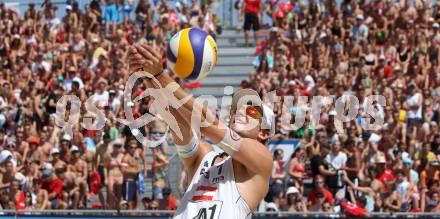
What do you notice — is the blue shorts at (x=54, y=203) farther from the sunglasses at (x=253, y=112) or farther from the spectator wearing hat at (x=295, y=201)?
the sunglasses at (x=253, y=112)

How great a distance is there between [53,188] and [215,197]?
11.5 metres

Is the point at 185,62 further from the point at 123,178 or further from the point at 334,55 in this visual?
the point at 334,55

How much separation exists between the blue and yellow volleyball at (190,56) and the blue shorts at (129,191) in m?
10.1

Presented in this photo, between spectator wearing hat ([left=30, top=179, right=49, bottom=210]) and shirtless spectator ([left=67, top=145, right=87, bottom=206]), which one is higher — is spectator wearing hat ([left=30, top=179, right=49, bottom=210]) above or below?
below

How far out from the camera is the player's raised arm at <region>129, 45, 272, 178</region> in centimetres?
475

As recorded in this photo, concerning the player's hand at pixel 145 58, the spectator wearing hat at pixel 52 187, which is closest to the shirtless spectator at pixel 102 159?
the spectator wearing hat at pixel 52 187

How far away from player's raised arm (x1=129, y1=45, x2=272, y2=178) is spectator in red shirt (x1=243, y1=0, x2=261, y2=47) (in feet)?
56.4

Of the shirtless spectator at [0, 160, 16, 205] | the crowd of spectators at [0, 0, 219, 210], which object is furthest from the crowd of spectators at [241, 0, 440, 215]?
the shirtless spectator at [0, 160, 16, 205]

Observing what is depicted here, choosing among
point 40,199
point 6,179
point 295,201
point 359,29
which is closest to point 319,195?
point 295,201

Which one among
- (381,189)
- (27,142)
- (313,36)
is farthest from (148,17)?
(381,189)

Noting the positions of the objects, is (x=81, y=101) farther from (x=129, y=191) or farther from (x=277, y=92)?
(x=277, y=92)

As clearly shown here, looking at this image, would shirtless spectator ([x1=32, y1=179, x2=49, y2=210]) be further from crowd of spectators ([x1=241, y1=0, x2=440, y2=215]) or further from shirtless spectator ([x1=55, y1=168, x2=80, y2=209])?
crowd of spectators ([x1=241, y1=0, x2=440, y2=215])

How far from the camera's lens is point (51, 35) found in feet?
75.4

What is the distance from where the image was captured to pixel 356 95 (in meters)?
17.5
